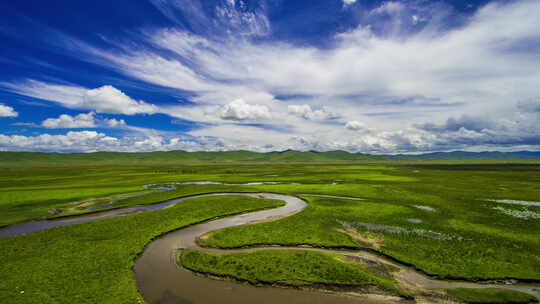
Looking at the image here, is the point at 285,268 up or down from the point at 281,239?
down

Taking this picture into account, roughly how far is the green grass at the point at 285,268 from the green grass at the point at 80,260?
605 centimetres

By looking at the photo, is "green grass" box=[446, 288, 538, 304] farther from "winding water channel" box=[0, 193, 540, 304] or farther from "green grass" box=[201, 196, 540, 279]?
"green grass" box=[201, 196, 540, 279]

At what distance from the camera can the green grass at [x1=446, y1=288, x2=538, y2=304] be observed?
16403 millimetres

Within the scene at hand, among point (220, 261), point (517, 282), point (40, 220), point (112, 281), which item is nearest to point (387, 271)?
point (517, 282)

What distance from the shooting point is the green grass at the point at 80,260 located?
16.8 m

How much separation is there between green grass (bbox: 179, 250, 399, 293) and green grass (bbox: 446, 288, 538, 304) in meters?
4.74

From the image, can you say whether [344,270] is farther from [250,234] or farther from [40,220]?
[40,220]

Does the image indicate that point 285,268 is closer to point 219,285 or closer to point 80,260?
point 219,285

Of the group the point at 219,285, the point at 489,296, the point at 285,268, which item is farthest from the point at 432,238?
the point at 219,285

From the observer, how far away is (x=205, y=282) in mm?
19578

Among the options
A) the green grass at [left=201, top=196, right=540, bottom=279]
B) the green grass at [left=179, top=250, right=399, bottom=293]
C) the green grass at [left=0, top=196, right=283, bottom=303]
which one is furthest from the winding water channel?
the green grass at [left=0, top=196, right=283, bottom=303]

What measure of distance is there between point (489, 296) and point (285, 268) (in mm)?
15864

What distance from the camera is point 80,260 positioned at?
2183cm

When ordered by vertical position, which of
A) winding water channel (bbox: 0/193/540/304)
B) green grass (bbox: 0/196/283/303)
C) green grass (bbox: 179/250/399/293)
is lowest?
winding water channel (bbox: 0/193/540/304)
